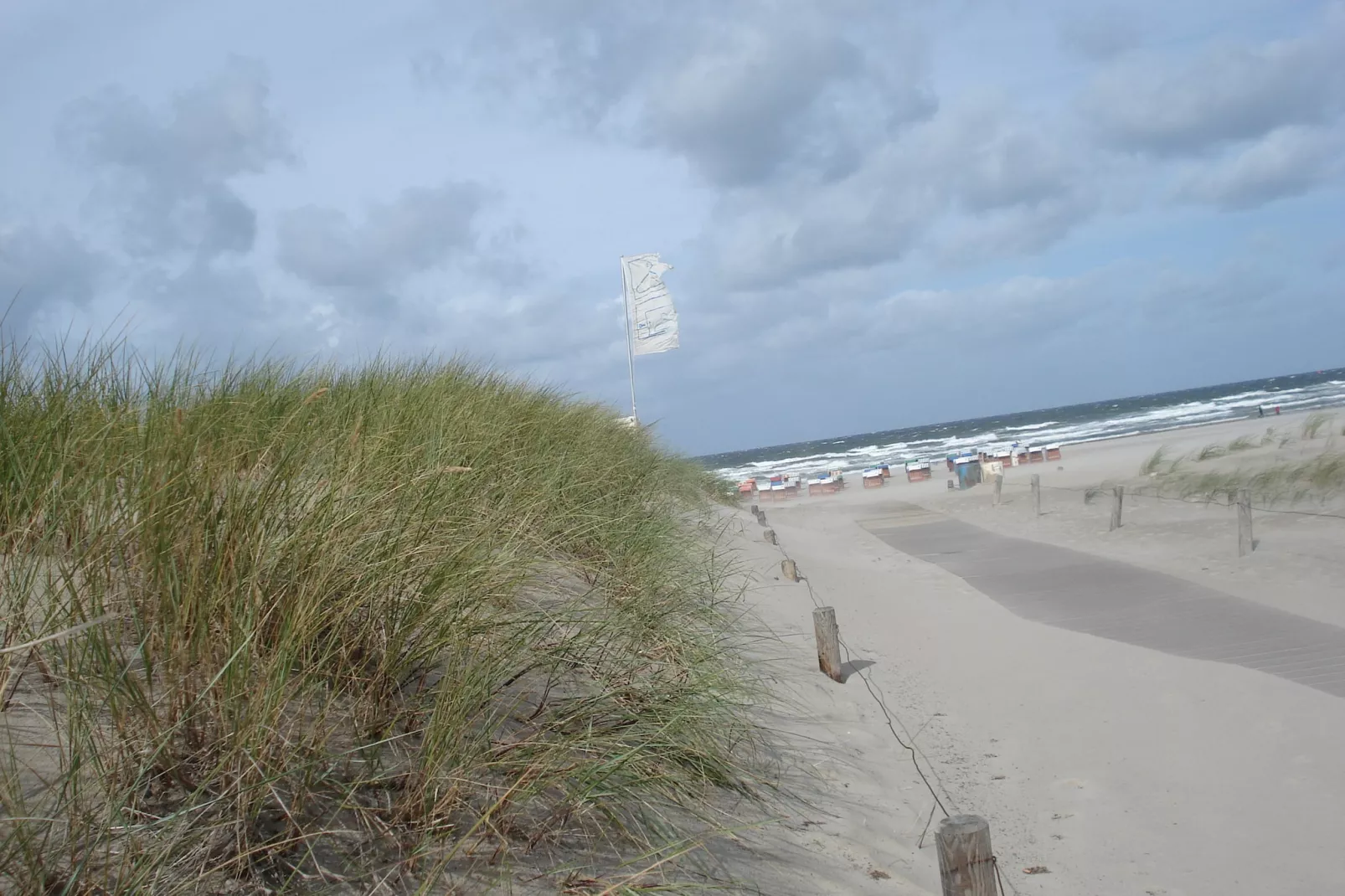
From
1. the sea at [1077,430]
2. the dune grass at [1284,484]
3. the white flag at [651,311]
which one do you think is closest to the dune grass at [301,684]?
the white flag at [651,311]

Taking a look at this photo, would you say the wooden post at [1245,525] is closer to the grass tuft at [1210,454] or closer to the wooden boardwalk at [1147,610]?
the wooden boardwalk at [1147,610]

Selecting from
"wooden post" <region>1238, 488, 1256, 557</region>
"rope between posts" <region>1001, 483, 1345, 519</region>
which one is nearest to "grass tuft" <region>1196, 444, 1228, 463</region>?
"rope between posts" <region>1001, 483, 1345, 519</region>

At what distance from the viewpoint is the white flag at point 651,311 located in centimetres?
1365

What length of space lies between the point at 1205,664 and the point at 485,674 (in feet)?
21.9

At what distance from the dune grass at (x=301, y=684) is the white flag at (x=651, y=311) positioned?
9954 millimetres

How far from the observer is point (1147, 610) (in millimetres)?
9586

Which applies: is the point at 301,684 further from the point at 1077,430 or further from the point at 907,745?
the point at 1077,430

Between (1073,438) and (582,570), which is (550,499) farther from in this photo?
(1073,438)

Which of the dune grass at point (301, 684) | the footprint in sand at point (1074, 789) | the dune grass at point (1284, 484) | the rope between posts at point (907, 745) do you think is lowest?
the footprint in sand at point (1074, 789)

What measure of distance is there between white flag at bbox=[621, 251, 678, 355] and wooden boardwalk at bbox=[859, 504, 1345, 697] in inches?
213

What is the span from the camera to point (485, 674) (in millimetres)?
2703

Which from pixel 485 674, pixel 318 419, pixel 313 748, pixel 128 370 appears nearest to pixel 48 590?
pixel 313 748

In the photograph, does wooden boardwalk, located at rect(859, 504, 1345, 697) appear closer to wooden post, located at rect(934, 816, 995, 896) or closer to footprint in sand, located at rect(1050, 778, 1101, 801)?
footprint in sand, located at rect(1050, 778, 1101, 801)

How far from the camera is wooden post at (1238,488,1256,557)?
37.4ft
